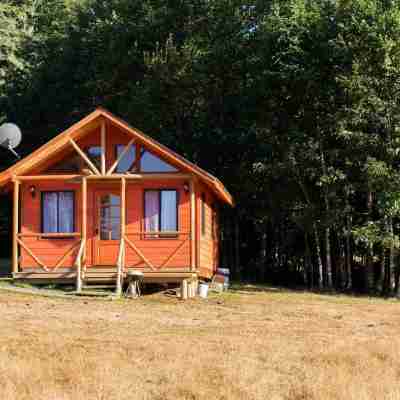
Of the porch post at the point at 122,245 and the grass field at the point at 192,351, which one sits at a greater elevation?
the porch post at the point at 122,245

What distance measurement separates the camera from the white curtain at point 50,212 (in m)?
22.0

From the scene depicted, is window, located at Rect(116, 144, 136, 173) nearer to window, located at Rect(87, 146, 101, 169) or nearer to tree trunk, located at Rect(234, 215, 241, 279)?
window, located at Rect(87, 146, 101, 169)

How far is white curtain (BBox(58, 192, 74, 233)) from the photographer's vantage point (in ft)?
72.2

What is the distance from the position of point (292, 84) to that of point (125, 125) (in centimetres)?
537

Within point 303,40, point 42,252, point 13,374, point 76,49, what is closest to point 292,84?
point 303,40

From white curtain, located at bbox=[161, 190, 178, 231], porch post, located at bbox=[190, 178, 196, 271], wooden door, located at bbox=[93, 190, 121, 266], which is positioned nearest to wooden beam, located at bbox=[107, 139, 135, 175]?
wooden door, located at bbox=[93, 190, 121, 266]

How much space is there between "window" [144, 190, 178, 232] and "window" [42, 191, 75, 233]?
2001mm

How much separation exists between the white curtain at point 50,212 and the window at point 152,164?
2519 mm

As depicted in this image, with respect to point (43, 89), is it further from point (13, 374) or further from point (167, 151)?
point (13, 374)

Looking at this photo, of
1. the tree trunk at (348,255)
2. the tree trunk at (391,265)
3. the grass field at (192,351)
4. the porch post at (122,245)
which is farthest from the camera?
the tree trunk at (348,255)

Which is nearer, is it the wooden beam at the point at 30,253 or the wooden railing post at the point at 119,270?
the wooden railing post at the point at 119,270

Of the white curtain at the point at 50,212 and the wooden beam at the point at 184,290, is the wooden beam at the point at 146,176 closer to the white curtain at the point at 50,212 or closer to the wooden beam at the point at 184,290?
the white curtain at the point at 50,212

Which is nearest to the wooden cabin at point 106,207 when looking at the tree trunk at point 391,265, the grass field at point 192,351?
the grass field at point 192,351

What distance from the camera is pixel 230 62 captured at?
91.9 ft
